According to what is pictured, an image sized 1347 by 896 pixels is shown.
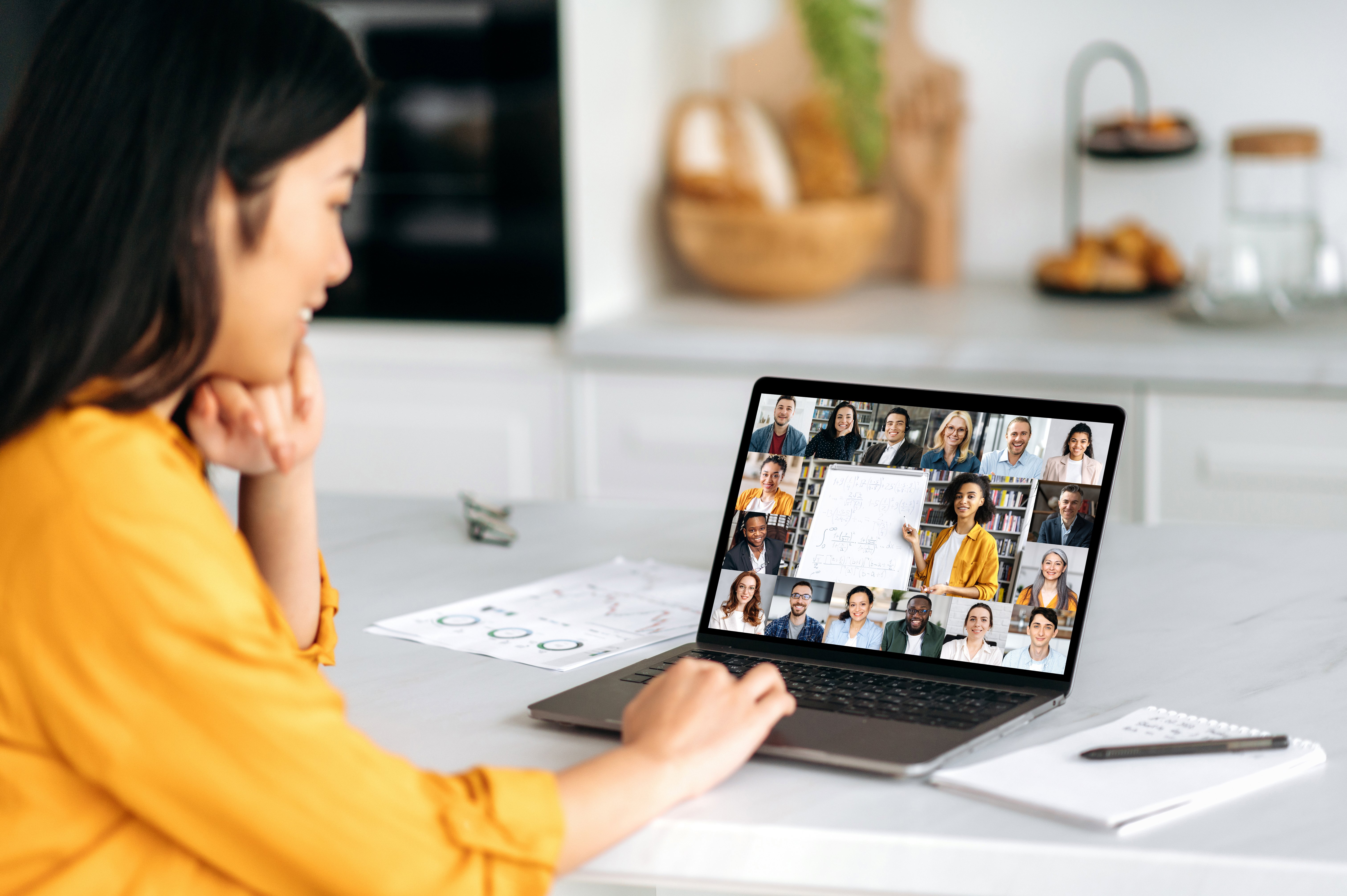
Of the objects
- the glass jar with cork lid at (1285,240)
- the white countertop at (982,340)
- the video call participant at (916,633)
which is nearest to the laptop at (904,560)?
the video call participant at (916,633)

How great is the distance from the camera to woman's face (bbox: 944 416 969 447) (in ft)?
3.47

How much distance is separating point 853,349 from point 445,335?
696 mm

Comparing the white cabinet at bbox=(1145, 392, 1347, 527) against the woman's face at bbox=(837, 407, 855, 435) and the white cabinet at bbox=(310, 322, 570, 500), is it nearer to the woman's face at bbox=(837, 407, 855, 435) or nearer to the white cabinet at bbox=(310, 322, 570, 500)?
the white cabinet at bbox=(310, 322, 570, 500)

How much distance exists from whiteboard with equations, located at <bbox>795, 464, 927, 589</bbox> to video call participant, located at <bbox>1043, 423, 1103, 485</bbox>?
9 centimetres

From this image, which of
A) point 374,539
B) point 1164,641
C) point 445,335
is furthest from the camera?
point 445,335

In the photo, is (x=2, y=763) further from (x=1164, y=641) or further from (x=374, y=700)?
(x=1164, y=641)

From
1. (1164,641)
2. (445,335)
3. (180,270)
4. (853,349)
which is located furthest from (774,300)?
(180,270)

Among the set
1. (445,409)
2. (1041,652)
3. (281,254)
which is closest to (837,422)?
(1041,652)

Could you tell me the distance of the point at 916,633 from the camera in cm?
101

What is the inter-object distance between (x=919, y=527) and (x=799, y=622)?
0.36 feet

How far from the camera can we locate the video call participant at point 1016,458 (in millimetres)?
1030

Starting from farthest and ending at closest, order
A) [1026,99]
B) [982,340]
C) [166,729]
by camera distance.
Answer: [1026,99], [982,340], [166,729]

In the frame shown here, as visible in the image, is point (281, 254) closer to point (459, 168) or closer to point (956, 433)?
point (956, 433)

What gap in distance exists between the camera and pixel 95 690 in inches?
27.3
